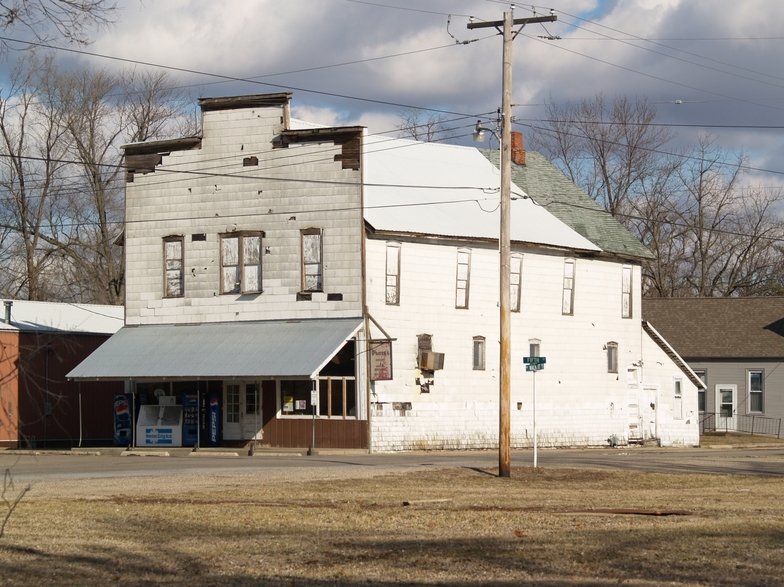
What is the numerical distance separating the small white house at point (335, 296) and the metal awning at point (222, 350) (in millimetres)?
77

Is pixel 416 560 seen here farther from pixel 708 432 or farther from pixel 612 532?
pixel 708 432

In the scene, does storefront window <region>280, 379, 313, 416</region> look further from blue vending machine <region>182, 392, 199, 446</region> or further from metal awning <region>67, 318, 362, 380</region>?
Answer: blue vending machine <region>182, 392, 199, 446</region>

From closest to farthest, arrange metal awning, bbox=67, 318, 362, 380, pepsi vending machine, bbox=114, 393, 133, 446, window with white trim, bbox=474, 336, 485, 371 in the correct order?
metal awning, bbox=67, 318, 362, 380 < window with white trim, bbox=474, 336, 485, 371 < pepsi vending machine, bbox=114, 393, 133, 446

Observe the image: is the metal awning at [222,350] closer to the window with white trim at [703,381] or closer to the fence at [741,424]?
the window with white trim at [703,381]

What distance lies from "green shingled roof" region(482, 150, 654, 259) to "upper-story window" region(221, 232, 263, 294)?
41.5ft

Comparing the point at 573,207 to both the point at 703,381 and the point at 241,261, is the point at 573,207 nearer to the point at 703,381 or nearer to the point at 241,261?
the point at 703,381

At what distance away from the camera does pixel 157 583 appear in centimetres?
1259

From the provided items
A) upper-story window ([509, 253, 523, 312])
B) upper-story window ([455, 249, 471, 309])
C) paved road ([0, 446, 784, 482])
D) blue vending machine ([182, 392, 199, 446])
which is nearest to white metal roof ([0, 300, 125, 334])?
blue vending machine ([182, 392, 199, 446])

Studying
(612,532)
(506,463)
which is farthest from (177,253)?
(612,532)

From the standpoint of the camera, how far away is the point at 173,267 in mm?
45594

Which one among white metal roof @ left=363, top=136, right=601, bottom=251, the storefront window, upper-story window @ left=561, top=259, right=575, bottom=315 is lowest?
the storefront window

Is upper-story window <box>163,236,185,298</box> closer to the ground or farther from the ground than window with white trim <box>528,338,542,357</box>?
farther from the ground

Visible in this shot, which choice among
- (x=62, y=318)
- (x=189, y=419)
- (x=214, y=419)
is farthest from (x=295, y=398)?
(x=62, y=318)

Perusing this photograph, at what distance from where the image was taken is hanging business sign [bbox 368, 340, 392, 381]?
4081 centimetres
